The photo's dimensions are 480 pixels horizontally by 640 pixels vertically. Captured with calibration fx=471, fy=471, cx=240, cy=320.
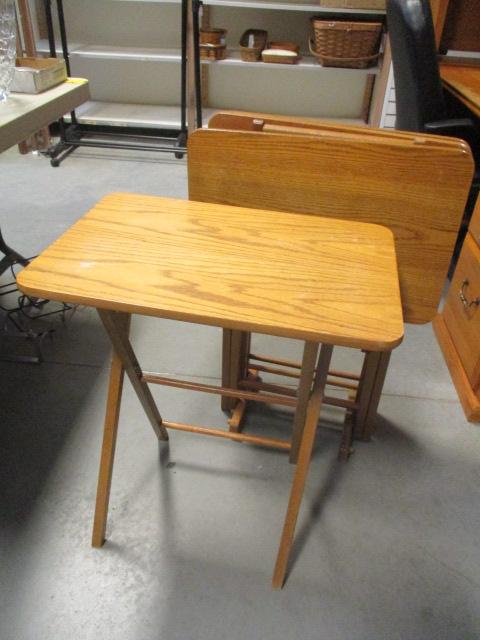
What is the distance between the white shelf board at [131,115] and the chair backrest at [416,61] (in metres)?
1.87

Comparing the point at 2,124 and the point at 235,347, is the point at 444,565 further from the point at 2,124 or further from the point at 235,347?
the point at 2,124

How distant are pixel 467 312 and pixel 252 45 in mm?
2482

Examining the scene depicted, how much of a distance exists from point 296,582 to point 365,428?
0.49 m

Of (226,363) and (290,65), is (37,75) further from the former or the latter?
(290,65)

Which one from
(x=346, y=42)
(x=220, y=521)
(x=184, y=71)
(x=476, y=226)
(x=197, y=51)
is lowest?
(x=220, y=521)

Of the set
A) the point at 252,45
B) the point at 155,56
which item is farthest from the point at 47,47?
the point at 252,45

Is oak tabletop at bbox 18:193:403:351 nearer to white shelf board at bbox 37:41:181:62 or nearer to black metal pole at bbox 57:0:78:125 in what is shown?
black metal pole at bbox 57:0:78:125

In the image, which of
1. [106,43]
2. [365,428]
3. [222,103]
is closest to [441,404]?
[365,428]

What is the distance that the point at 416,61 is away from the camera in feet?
6.00

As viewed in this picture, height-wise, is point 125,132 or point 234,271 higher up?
point 234,271

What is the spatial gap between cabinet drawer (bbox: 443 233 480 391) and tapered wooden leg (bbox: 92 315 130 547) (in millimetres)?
1134

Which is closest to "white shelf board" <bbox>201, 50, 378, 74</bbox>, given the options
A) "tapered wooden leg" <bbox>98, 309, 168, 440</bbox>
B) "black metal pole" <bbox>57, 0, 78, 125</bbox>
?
"black metal pole" <bbox>57, 0, 78, 125</bbox>

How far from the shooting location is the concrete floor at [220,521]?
3.36ft

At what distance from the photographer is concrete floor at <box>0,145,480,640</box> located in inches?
40.4
